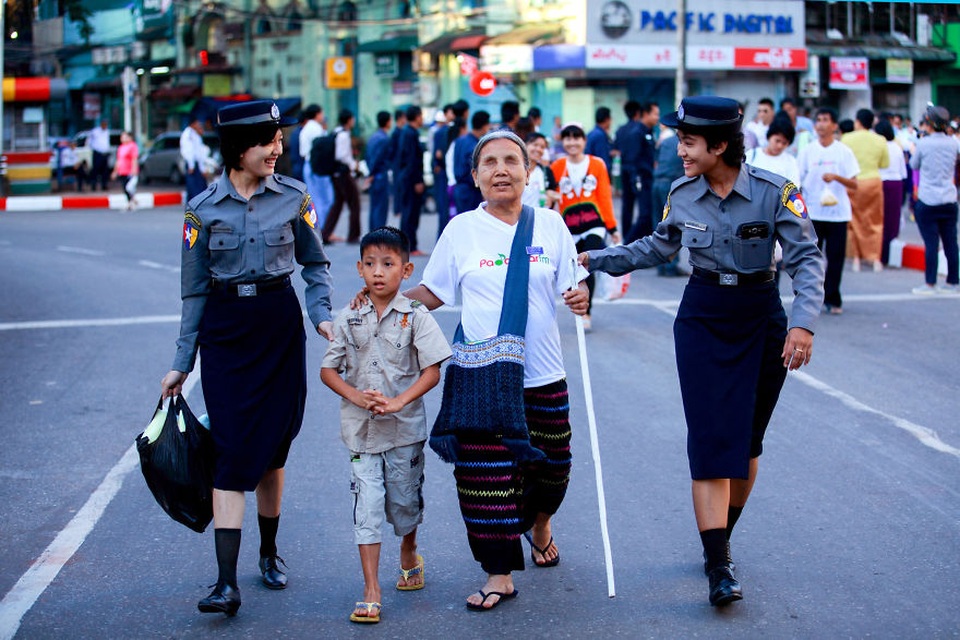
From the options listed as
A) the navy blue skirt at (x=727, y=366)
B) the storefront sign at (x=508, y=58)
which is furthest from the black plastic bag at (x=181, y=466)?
the storefront sign at (x=508, y=58)

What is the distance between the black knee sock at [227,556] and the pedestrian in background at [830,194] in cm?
836

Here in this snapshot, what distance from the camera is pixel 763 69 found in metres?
39.2

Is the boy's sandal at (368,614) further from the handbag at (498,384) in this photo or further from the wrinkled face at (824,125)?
the wrinkled face at (824,125)

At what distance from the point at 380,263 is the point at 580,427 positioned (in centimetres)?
341

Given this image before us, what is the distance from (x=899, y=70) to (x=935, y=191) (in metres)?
29.3

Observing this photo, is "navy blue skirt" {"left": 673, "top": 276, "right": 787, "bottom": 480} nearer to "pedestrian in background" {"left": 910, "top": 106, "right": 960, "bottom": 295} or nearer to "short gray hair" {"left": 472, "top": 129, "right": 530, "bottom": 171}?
"short gray hair" {"left": 472, "top": 129, "right": 530, "bottom": 171}

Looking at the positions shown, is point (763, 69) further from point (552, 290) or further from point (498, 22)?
point (552, 290)

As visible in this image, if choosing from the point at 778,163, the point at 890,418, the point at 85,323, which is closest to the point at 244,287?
the point at 890,418

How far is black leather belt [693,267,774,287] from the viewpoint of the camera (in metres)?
4.96

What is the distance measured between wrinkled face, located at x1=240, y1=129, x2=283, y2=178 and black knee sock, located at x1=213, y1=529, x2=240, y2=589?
4.40 ft

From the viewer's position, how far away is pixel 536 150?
11312 millimetres

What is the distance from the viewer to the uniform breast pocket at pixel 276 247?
16.2ft

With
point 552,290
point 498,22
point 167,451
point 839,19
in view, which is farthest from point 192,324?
point 839,19

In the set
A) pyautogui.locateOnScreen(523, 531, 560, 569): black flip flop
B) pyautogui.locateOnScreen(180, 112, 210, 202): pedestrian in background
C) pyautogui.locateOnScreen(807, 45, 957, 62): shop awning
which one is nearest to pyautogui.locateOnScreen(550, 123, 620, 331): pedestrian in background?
pyautogui.locateOnScreen(523, 531, 560, 569): black flip flop
